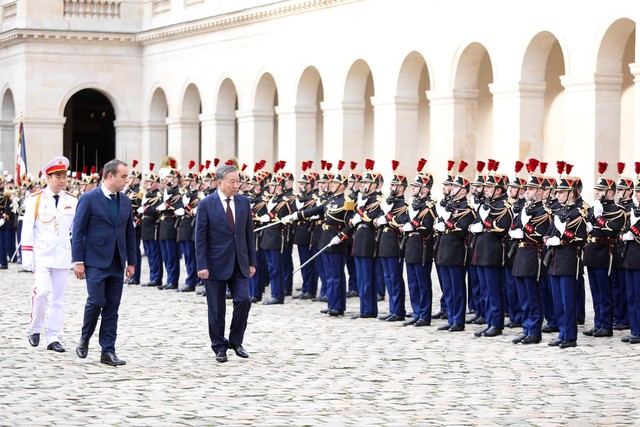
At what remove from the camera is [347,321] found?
15938 mm

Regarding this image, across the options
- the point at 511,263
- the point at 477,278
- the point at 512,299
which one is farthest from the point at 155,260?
the point at 511,263

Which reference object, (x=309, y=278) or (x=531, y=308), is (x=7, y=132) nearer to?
(x=309, y=278)

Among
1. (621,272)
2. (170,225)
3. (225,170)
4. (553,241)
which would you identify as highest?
(225,170)

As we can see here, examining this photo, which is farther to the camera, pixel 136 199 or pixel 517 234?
pixel 136 199

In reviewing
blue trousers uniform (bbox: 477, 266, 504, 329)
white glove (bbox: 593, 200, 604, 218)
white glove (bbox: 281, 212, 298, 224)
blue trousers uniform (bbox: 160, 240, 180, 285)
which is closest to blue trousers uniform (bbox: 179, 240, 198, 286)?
blue trousers uniform (bbox: 160, 240, 180, 285)

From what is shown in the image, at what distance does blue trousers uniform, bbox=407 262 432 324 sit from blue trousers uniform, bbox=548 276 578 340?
1941 millimetres

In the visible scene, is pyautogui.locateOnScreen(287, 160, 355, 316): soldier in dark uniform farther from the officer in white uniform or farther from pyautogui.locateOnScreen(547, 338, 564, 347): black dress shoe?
the officer in white uniform

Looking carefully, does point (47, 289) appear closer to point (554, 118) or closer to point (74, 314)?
point (74, 314)

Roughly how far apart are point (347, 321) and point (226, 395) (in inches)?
218

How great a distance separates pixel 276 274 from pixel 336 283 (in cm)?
174

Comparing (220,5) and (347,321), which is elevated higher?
(220,5)

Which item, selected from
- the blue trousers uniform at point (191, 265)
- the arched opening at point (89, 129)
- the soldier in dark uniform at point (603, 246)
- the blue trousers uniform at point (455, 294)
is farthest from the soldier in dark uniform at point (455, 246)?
the arched opening at point (89, 129)

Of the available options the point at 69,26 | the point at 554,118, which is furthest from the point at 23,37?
the point at 554,118

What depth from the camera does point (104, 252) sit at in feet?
39.5
